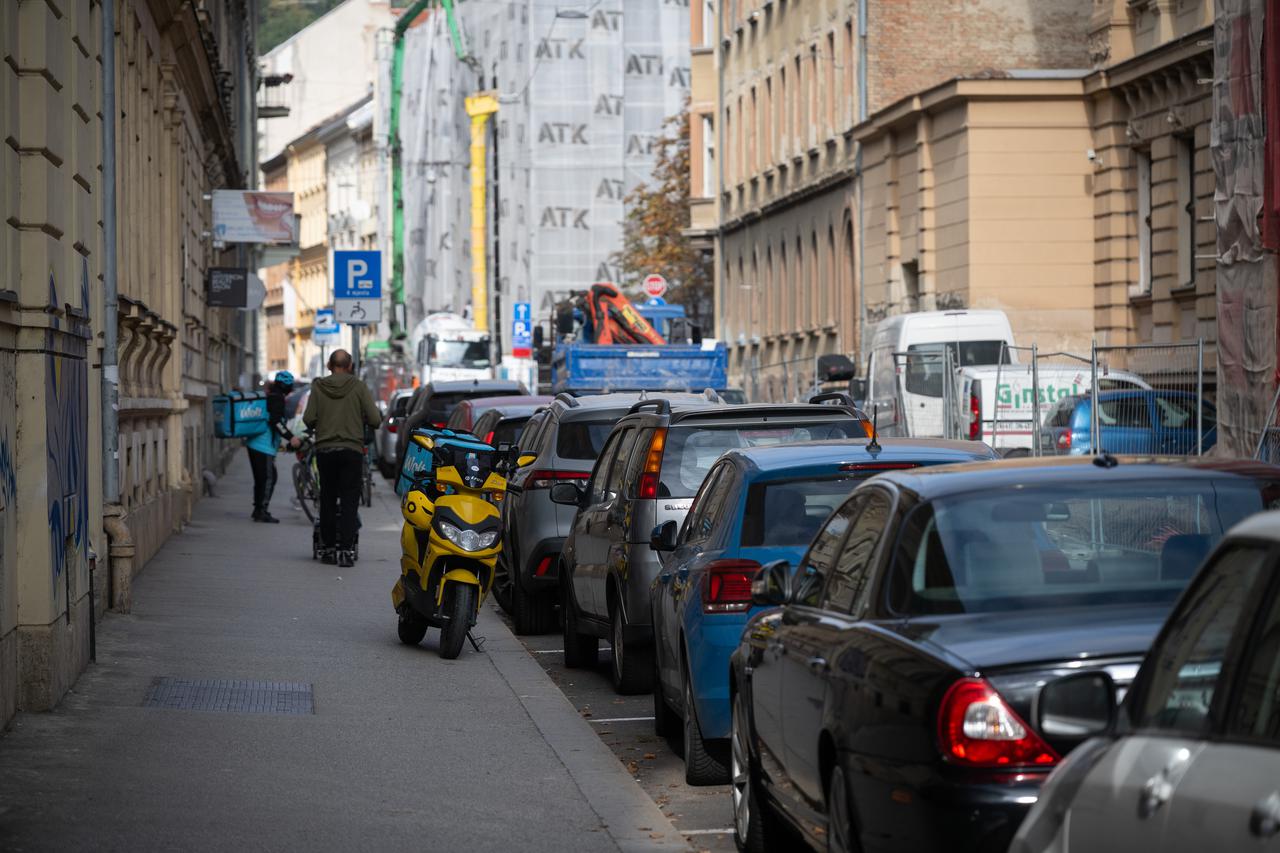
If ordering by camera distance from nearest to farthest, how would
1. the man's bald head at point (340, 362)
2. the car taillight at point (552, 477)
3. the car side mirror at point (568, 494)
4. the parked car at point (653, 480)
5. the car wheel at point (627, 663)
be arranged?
the parked car at point (653, 480), the car wheel at point (627, 663), the car side mirror at point (568, 494), the car taillight at point (552, 477), the man's bald head at point (340, 362)

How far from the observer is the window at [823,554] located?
7125 millimetres

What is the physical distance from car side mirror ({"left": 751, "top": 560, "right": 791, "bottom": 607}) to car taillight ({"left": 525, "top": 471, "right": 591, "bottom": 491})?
27.9 ft

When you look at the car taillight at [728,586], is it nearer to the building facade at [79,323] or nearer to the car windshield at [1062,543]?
the car windshield at [1062,543]

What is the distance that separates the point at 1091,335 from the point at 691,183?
89.2 ft

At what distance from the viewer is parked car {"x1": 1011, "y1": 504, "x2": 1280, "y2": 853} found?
3.66m

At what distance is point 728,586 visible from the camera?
30.0 feet

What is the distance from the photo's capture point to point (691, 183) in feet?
216

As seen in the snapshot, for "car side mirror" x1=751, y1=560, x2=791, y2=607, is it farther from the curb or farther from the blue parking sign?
the blue parking sign

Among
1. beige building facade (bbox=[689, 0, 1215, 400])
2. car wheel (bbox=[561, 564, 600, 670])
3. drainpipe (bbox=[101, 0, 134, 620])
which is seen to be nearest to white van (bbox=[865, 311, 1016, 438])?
beige building facade (bbox=[689, 0, 1215, 400])

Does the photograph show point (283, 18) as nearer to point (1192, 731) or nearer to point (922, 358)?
point (922, 358)

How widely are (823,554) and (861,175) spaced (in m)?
41.5

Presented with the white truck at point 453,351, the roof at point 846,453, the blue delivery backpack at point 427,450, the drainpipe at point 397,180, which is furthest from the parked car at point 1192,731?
the drainpipe at point 397,180

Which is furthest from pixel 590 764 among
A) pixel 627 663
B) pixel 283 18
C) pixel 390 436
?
pixel 283 18

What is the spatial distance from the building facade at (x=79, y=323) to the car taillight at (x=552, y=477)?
2.84 metres
